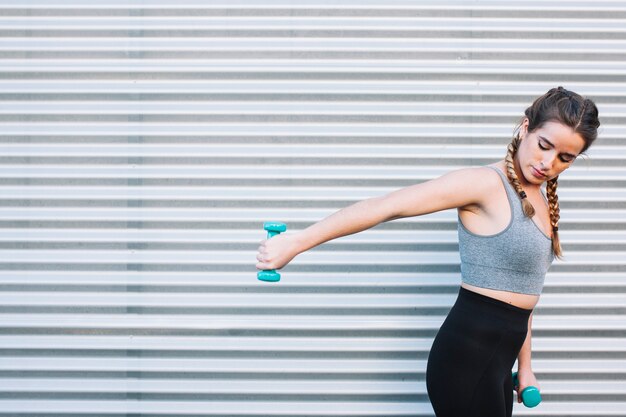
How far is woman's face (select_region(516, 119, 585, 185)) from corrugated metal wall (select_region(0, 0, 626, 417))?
0.89 metres

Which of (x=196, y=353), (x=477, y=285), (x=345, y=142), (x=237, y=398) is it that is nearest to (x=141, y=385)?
(x=196, y=353)

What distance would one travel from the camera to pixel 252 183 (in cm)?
260

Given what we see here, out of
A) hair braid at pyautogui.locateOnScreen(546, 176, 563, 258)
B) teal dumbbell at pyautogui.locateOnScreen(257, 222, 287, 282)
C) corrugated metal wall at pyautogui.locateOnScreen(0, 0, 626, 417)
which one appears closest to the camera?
teal dumbbell at pyautogui.locateOnScreen(257, 222, 287, 282)

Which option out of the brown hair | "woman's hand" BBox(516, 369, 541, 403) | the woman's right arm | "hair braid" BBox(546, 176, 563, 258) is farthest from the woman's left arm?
the woman's right arm

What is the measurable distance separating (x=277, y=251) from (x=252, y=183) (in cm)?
109

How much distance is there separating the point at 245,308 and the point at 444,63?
1.76 meters

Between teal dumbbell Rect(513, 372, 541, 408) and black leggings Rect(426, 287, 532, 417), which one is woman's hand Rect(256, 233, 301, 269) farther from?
teal dumbbell Rect(513, 372, 541, 408)

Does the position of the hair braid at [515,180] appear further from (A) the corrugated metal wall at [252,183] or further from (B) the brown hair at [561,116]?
(A) the corrugated metal wall at [252,183]

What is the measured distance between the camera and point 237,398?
2635 millimetres

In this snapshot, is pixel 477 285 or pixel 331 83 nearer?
pixel 477 285

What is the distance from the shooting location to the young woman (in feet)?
5.23

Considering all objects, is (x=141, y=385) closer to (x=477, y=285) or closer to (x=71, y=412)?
(x=71, y=412)

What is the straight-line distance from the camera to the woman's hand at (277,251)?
5.12 feet

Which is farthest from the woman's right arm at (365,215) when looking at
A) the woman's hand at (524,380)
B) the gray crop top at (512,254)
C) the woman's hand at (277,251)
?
the woman's hand at (524,380)
